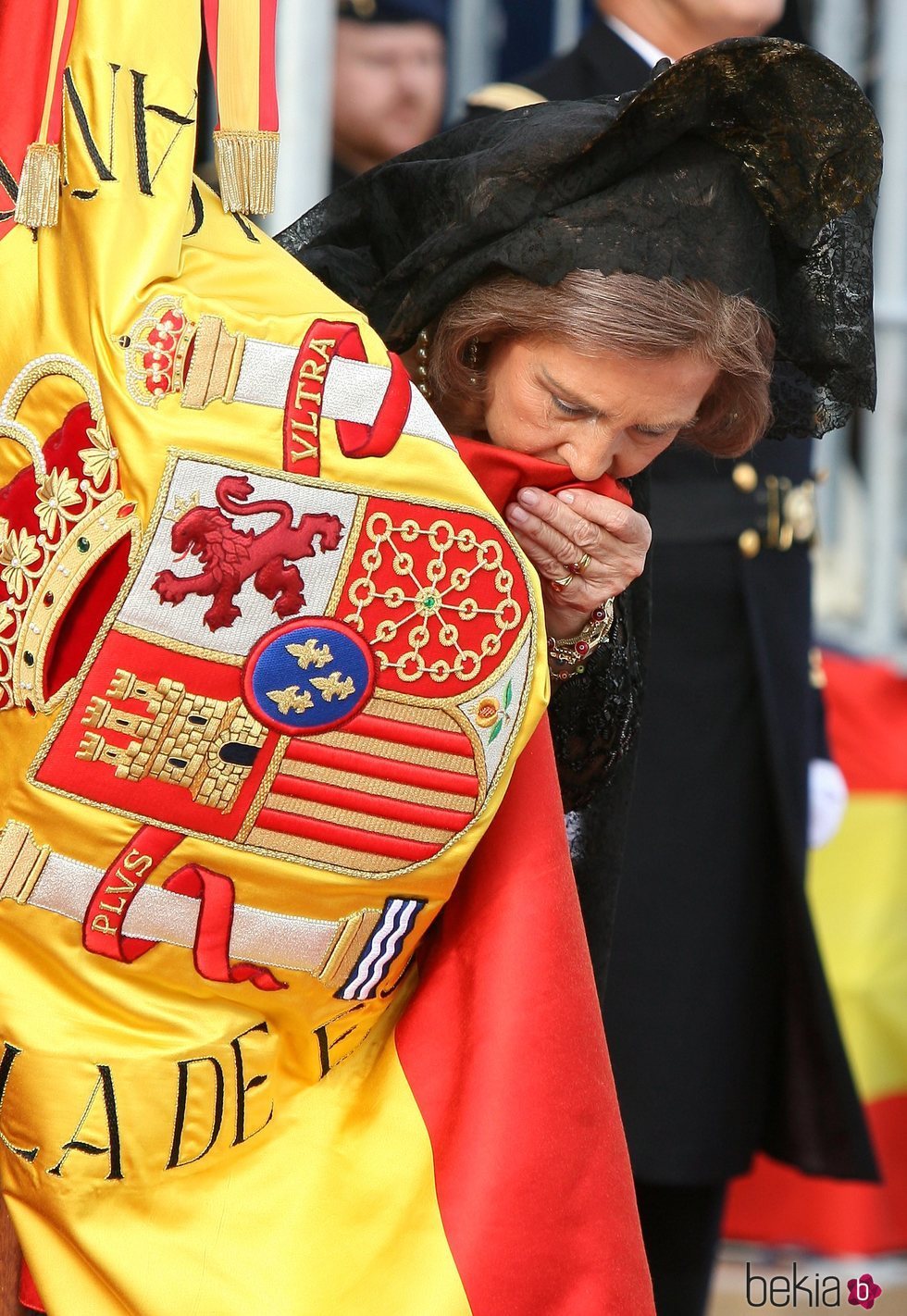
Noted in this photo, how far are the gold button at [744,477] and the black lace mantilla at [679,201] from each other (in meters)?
0.85

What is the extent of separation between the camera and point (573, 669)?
1.39 m

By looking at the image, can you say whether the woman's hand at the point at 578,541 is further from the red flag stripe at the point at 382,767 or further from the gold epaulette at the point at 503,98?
the gold epaulette at the point at 503,98

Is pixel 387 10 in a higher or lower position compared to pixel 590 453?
higher

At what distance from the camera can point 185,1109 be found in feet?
3.70

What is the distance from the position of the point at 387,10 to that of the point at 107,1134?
2583mm

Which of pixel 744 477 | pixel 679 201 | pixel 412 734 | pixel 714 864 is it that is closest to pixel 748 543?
pixel 744 477

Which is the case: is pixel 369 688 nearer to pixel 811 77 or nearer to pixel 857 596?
pixel 811 77

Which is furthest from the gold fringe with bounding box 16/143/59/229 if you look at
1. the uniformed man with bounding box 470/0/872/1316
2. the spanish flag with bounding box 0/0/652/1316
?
the uniformed man with bounding box 470/0/872/1316

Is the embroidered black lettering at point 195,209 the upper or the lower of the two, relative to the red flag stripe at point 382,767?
upper

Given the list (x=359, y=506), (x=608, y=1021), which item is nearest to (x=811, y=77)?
(x=359, y=506)

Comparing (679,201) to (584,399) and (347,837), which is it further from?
(347,837)

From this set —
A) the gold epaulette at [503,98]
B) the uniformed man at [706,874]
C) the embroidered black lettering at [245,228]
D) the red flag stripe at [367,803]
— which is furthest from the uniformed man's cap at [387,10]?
the red flag stripe at [367,803]

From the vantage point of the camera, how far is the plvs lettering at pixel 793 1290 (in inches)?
109

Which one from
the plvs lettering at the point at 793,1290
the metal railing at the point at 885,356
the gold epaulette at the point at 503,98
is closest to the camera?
the gold epaulette at the point at 503,98
